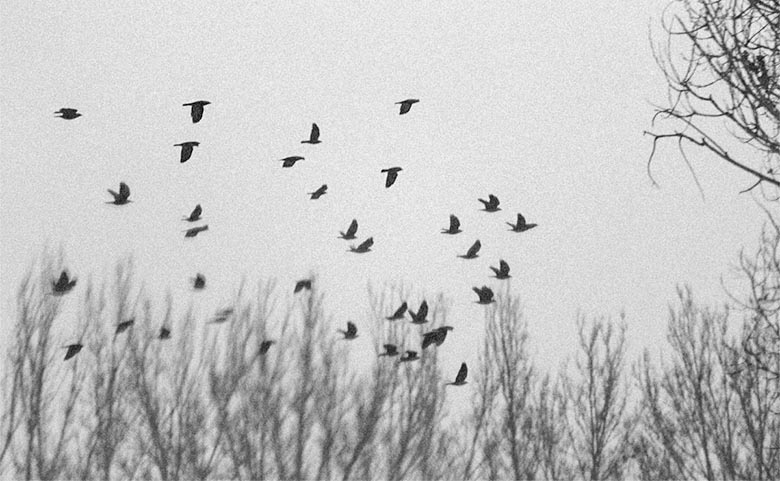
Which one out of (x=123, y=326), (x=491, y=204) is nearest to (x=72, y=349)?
(x=123, y=326)

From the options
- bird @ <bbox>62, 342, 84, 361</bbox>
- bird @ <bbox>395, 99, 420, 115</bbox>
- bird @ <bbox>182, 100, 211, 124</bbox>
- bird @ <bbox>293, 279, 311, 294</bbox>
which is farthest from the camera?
bird @ <bbox>293, 279, 311, 294</bbox>

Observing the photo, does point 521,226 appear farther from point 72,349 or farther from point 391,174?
point 72,349

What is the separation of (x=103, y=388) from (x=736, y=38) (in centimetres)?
1047

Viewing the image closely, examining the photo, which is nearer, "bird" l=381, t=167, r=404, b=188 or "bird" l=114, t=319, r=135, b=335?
"bird" l=381, t=167, r=404, b=188

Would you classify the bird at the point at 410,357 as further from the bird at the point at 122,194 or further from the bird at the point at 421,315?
the bird at the point at 122,194

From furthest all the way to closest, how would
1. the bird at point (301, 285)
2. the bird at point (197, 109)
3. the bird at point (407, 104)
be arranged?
the bird at point (301, 285), the bird at point (407, 104), the bird at point (197, 109)

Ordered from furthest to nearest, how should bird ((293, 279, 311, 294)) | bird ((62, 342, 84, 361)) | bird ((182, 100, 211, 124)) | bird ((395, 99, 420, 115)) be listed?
bird ((293, 279, 311, 294)) < bird ((62, 342, 84, 361)) < bird ((395, 99, 420, 115)) < bird ((182, 100, 211, 124))

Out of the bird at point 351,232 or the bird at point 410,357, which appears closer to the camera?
the bird at point 351,232

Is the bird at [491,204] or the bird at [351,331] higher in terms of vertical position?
the bird at [491,204]

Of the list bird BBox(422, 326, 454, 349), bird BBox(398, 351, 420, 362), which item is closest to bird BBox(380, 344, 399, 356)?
bird BBox(398, 351, 420, 362)

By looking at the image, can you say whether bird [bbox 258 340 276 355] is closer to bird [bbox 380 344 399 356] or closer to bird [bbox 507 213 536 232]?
bird [bbox 380 344 399 356]

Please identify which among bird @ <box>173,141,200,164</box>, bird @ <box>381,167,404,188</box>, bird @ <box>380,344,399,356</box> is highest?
bird @ <box>381,167,404,188</box>

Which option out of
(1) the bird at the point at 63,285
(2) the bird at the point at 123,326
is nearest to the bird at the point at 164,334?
(2) the bird at the point at 123,326

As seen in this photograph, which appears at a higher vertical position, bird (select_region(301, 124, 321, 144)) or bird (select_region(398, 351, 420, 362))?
bird (select_region(301, 124, 321, 144))
